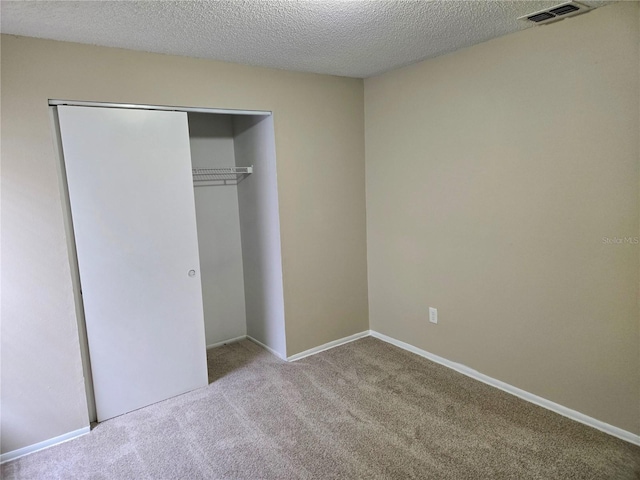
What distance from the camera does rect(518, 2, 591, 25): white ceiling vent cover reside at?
2.18 metres

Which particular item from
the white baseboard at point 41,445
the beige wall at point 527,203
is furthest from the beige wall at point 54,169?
the beige wall at point 527,203

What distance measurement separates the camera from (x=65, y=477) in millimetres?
2275

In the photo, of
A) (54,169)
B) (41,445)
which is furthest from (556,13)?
(41,445)

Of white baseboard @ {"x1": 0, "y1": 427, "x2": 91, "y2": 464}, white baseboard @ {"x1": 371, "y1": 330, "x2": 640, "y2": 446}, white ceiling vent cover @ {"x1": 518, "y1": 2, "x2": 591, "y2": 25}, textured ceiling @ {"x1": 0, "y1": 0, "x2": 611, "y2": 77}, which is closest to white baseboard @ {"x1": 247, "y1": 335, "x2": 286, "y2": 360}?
white baseboard @ {"x1": 371, "y1": 330, "x2": 640, "y2": 446}

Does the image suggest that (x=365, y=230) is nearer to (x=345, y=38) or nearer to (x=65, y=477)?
(x=345, y=38)

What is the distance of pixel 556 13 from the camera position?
2268 millimetres

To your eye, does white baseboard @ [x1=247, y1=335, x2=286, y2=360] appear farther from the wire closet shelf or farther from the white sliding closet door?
the wire closet shelf

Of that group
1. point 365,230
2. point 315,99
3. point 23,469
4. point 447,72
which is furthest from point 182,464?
point 447,72

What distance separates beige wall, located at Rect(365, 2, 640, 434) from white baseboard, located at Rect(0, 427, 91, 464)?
2548 millimetres

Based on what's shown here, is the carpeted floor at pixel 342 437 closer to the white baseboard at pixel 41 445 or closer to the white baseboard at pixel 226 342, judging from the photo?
the white baseboard at pixel 41 445

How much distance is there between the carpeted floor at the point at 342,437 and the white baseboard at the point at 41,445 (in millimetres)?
39

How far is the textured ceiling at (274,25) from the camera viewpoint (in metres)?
2.00

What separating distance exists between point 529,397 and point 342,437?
1.31m

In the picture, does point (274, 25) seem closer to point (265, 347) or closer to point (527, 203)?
→ point (527, 203)
